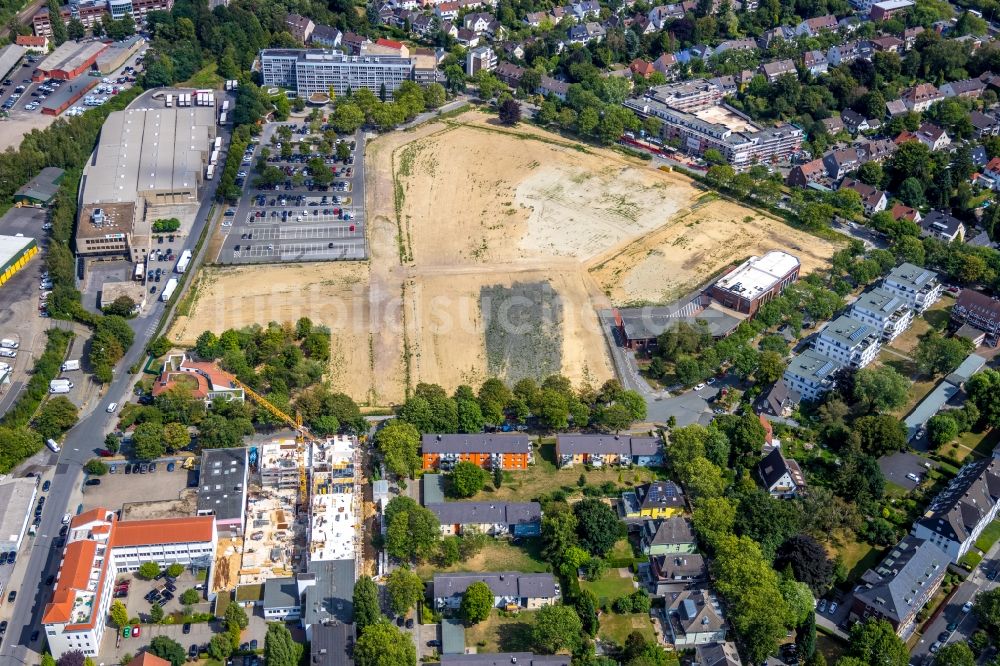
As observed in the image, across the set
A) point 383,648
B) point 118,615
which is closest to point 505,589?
point 383,648

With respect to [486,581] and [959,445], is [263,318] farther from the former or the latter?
[959,445]

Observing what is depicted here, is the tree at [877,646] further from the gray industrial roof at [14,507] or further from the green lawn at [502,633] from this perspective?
the gray industrial roof at [14,507]

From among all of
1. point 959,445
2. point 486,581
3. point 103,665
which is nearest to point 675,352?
point 959,445

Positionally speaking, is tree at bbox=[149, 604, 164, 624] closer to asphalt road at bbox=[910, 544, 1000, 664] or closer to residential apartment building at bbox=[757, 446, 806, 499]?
residential apartment building at bbox=[757, 446, 806, 499]

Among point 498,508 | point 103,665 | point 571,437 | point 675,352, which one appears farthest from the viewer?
point 675,352

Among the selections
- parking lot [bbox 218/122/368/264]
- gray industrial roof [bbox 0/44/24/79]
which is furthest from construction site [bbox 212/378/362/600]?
gray industrial roof [bbox 0/44/24/79]

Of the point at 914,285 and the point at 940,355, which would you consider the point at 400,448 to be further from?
the point at 914,285
